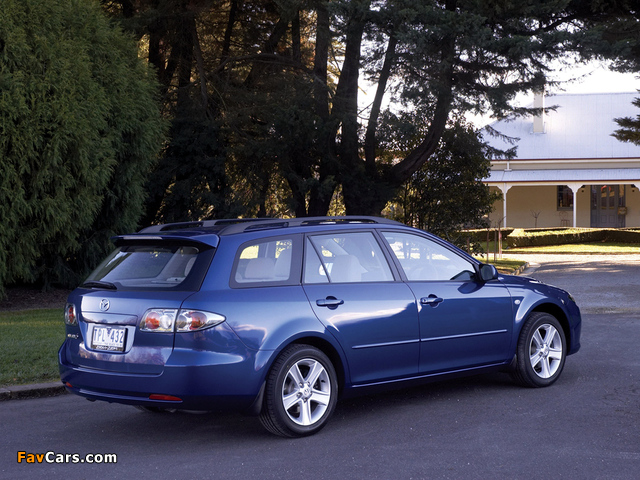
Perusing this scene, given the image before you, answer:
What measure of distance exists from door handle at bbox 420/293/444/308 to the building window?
145ft

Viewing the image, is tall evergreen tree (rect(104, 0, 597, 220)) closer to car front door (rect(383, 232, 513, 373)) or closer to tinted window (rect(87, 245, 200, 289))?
car front door (rect(383, 232, 513, 373))

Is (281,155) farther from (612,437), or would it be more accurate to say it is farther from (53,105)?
(612,437)

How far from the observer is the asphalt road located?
4.86 m

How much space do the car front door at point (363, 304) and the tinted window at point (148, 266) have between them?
935 mm

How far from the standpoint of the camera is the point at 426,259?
6.79 m

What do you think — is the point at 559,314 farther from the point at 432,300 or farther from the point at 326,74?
the point at 326,74

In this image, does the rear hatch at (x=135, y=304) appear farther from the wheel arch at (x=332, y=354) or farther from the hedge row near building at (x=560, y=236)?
the hedge row near building at (x=560, y=236)

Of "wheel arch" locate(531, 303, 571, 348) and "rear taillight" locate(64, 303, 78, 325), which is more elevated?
"rear taillight" locate(64, 303, 78, 325)

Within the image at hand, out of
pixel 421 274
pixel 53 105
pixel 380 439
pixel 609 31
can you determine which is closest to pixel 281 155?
pixel 53 105

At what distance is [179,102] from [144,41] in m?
3.49

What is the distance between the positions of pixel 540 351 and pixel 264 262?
9.93 feet

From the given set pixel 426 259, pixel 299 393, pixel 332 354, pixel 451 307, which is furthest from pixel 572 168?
pixel 299 393

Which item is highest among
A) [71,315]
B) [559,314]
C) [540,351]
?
[71,315]

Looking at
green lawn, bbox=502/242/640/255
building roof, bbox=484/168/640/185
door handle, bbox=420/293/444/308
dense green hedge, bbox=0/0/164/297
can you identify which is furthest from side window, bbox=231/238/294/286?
building roof, bbox=484/168/640/185
